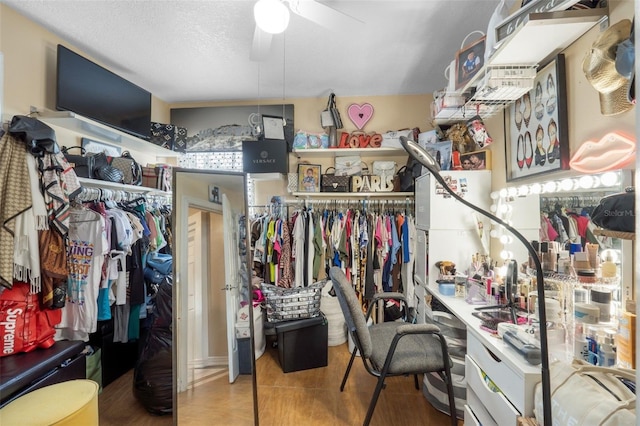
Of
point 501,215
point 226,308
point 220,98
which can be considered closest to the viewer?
point 226,308

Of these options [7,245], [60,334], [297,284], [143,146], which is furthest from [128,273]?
[297,284]

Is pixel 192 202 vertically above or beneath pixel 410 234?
above

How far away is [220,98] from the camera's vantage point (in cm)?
332

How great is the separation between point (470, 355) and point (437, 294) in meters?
0.59

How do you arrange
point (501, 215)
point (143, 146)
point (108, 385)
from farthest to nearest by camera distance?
point (143, 146) → point (108, 385) → point (501, 215)

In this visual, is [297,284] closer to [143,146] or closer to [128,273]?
[128,273]

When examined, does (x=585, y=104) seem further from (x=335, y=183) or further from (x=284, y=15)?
(x=335, y=183)

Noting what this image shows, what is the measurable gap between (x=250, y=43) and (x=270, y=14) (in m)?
0.99

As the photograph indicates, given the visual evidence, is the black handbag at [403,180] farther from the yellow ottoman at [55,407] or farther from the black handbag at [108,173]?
the yellow ottoman at [55,407]

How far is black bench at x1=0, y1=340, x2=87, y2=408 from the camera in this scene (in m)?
1.34

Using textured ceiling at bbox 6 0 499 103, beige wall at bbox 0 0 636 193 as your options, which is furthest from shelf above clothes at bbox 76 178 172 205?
textured ceiling at bbox 6 0 499 103

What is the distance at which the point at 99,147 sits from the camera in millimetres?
2545

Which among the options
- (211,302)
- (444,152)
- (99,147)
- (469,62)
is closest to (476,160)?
(444,152)

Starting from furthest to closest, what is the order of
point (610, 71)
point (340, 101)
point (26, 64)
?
1. point (340, 101)
2. point (26, 64)
3. point (610, 71)
